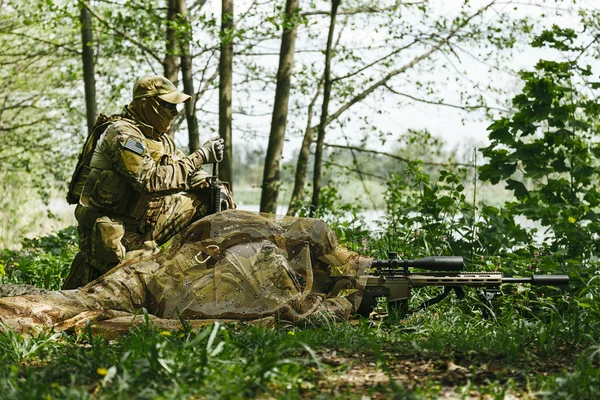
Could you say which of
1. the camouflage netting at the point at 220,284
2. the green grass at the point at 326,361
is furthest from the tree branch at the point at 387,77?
the green grass at the point at 326,361

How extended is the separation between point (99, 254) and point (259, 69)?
892cm

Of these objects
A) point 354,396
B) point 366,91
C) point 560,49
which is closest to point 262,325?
point 354,396

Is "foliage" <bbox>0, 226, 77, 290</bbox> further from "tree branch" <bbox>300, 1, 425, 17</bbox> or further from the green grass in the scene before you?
"tree branch" <bbox>300, 1, 425, 17</bbox>

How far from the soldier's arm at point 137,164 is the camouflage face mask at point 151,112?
271 millimetres

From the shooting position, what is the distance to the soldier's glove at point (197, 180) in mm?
6602

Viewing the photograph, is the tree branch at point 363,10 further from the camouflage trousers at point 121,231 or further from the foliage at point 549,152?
the camouflage trousers at point 121,231

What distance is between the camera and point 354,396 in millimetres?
3412

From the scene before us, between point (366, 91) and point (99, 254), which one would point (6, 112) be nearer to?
point (366, 91)

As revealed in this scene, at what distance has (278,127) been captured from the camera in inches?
503

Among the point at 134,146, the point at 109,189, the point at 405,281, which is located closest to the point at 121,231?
the point at 109,189

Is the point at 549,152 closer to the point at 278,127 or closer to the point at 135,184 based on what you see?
the point at 135,184

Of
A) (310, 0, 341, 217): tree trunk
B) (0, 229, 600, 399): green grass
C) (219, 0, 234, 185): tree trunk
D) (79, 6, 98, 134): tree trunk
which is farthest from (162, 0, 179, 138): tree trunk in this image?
(0, 229, 600, 399): green grass

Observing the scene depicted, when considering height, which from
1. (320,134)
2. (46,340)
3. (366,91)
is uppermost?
(366,91)

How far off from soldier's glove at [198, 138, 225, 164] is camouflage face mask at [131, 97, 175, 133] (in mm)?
392
